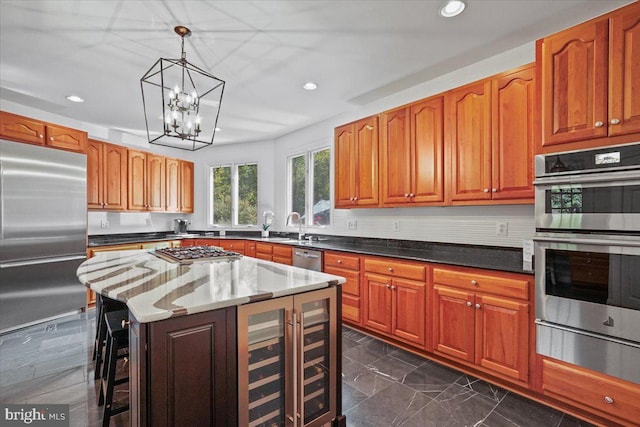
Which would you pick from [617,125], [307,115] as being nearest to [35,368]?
[307,115]

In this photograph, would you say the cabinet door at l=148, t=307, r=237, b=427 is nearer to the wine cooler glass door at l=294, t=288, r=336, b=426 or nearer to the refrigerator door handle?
the wine cooler glass door at l=294, t=288, r=336, b=426

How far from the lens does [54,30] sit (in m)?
2.23

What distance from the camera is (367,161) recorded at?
11.1 ft

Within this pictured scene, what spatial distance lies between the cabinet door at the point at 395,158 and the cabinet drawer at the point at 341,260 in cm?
69

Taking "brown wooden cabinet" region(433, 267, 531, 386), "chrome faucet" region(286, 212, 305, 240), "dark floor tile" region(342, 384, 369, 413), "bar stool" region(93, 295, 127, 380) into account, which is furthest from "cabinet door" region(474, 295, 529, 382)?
"chrome faucet" region(286, 212, 305, 240)

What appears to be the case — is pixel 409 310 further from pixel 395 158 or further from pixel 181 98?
pixel 181 98

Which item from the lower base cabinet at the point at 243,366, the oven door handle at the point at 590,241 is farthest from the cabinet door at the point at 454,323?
the lower base cabinet at the point at 243,366

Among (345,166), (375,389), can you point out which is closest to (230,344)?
(375,389)

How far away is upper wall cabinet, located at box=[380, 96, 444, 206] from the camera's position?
2.79 meters

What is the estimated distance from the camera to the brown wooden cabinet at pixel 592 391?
Result: 1649 mm

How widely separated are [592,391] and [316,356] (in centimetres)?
163

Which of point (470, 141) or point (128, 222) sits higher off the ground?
point (470, 141)

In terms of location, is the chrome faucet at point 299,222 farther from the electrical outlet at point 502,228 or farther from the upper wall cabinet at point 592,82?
the upper wall cabinet at point 592,82

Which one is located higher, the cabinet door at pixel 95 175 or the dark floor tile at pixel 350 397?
the cabinet door at pixel 95 175
